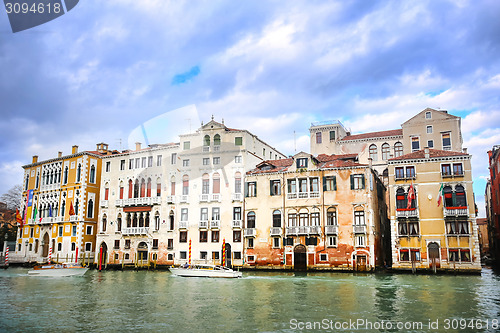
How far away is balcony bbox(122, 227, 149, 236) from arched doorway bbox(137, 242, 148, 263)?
116cm

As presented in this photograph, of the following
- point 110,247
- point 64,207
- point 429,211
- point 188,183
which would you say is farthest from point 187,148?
point 429,211

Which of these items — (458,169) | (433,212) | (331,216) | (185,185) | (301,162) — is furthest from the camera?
(185,185)

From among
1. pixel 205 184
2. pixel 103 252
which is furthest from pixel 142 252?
pixel 205 184

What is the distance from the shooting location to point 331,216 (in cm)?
3678

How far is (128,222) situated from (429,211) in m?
28.7

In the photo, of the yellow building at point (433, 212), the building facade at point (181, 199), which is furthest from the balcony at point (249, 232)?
the yellow building at point (433, 212)

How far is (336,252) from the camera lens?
3609 centimetres

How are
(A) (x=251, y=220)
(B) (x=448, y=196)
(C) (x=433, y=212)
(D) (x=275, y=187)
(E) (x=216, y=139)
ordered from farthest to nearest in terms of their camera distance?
(E) (x=216, y=139), (A) (x=251, y=220), (D) (x=275, y=187), (C) (x=433, y=212), (B) (x=448, y=196)

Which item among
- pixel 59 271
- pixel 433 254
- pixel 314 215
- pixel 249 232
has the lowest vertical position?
pixel 59 271

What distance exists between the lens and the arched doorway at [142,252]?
4378cm

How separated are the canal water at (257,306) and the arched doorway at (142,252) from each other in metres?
15.0

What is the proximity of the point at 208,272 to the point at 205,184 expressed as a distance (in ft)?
37.3

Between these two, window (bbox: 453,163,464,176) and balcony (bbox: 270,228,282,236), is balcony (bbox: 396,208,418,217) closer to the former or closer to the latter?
window (bbox: 453,163,464,176)

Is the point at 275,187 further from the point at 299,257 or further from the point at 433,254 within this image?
the point at 433,254
